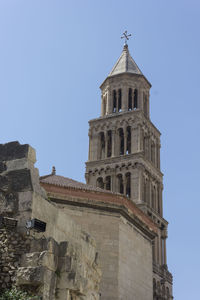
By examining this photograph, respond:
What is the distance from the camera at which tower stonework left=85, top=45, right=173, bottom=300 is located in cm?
5412

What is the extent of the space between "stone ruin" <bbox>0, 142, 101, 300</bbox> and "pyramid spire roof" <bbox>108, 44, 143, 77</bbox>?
52322 mm

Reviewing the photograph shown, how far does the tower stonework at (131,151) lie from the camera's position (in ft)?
178

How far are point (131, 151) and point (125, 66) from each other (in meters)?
12.0

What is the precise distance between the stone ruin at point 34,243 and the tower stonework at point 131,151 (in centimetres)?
4305

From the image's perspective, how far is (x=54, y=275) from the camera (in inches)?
338

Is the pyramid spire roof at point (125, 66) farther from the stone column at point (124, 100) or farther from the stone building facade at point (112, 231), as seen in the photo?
the stone building facade at point (112, 231)

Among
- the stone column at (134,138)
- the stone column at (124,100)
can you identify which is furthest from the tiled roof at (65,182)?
the stone column at (124,100)

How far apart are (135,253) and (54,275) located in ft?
33.3

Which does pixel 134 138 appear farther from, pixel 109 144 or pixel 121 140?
pixel 109 144

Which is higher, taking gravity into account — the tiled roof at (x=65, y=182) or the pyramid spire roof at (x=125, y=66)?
the pyramid spire roof at (x=125, y=66)

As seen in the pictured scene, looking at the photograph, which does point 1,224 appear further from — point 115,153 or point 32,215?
point 115,153

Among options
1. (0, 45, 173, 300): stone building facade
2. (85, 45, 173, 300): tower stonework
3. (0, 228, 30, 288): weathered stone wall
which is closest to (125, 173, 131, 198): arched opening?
(85, 45, 173, 300): tower stonework

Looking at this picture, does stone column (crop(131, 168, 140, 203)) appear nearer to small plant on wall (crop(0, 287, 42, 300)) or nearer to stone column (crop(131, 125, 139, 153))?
stone column (crop(131, 125, 139, 153))

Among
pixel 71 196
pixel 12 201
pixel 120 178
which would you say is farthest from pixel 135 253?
pixel 120 178
